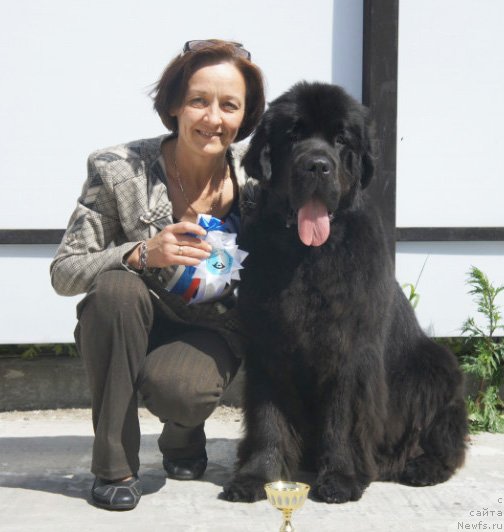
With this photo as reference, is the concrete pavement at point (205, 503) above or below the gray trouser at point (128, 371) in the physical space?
below

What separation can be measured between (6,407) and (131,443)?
1578 mm

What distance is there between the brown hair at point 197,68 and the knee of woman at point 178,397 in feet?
3.05

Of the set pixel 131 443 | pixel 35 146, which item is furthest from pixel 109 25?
pixel 131 443

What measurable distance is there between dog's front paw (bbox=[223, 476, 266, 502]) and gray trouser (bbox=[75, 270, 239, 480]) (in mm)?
252

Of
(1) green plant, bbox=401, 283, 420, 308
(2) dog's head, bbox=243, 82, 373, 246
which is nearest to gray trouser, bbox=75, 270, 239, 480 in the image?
(2) dog's head, bbox=243, 82, 373, 246

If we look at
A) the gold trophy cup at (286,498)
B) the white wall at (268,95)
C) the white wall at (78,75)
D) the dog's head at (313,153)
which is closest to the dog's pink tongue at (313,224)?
the dog's head at (313,153)

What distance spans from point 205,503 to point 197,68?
144cm

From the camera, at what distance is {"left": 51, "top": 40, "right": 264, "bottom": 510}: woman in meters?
2.76

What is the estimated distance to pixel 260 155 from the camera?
2887 mm

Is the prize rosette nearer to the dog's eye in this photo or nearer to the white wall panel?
the dog's eye

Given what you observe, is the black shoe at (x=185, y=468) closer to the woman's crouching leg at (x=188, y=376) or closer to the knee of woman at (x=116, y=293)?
the woman's crouching leg at (x=188, y=376)

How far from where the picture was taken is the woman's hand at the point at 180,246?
8.80ft

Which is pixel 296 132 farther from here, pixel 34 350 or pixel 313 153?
pixel 34 350

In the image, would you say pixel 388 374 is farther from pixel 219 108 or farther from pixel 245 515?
pixel 219 108
